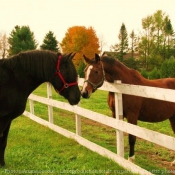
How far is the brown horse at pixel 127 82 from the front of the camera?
4566mm

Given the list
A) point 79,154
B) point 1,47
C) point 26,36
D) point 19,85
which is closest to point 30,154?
point 79,154

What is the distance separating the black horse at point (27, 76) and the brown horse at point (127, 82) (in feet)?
1.89

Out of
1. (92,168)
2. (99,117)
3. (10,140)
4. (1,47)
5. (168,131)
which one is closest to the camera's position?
(92,168)

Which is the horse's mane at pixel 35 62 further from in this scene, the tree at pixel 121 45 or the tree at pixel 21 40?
the tree at pixel 121 45

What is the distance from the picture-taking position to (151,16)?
43.1m

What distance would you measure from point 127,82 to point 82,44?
41.1 meters

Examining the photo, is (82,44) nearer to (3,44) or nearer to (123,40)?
(123,40)

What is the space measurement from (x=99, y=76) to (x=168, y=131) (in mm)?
3924

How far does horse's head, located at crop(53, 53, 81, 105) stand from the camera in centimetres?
395

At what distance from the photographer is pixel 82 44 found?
148 feet

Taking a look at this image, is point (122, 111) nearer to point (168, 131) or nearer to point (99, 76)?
point (99, 76)

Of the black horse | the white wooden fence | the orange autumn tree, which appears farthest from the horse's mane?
the orange autumn tree

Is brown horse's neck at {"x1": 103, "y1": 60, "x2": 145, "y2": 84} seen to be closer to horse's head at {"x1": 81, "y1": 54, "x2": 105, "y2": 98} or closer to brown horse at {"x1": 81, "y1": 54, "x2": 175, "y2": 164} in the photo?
brown horse at {"x1": 81, "y1": 54, "x2": 175, "y2": 164}

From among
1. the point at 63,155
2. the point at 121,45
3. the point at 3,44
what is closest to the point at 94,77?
the point at 63,155
